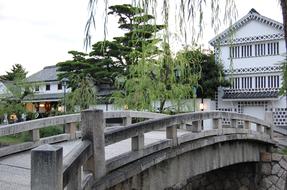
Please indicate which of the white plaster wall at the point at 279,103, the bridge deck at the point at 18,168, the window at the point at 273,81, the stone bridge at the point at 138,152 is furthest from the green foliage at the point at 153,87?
the bridge deck at the point at 18,168

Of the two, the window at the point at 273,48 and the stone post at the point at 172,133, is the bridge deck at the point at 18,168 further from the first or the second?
the window at the point at 273,48

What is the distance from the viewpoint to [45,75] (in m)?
40.3

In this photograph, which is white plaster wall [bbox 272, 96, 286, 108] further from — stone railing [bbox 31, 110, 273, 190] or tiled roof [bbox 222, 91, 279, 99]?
stone railing [bbox 31, 110, 273, 190]

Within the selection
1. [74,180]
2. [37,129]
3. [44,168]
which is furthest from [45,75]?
[44,168]

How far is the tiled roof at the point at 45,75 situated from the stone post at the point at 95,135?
33403mm

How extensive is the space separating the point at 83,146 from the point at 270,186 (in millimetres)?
9577

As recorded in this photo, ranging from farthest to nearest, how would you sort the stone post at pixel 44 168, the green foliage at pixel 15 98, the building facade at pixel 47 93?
1. the building facade at pixel 47 93
2. the green foliage at pixel 15 98
3. the stone post at pixel 44 168

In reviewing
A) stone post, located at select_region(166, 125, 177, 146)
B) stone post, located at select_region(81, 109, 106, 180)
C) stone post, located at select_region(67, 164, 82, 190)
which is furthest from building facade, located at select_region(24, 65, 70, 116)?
stone post, located at select_region(67, 164, 82, 190)

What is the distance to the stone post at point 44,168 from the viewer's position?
8.96ft

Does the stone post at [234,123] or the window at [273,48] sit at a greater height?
the window at [273,48]

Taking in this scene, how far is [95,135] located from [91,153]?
0.21 m

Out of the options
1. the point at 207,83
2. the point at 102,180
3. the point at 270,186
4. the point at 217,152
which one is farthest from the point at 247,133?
the point at 207,83

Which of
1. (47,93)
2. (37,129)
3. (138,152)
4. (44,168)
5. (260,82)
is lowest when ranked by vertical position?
(138,152)

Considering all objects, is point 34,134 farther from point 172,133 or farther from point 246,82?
point 246,82
